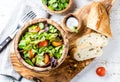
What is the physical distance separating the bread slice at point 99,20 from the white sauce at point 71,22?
6 centimetres

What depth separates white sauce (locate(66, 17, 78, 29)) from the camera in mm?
1944

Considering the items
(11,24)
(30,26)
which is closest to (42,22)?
(30,26)

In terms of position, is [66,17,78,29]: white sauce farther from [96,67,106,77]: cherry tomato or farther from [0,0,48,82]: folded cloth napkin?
[96,67,106,77]: cherry tomato

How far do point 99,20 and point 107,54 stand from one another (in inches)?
7.4

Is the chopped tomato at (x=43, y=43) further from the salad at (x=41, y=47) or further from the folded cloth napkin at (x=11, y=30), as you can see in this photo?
the folded cloth napkin at (x=11, y=30)

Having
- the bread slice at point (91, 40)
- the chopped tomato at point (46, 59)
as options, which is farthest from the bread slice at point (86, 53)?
the chopped tomato at point (46, 59)

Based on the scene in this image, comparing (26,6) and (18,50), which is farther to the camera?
(26,6)

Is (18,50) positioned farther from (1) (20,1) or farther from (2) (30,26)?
(1) (20,1)

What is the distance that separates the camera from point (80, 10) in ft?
6.44

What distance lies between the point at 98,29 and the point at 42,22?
0.25 meters

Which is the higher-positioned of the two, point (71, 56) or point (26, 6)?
point (26, 6)

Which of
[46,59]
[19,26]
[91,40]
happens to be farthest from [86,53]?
[19,26]

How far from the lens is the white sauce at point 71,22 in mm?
1944

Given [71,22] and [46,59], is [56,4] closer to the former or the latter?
[71,22]
